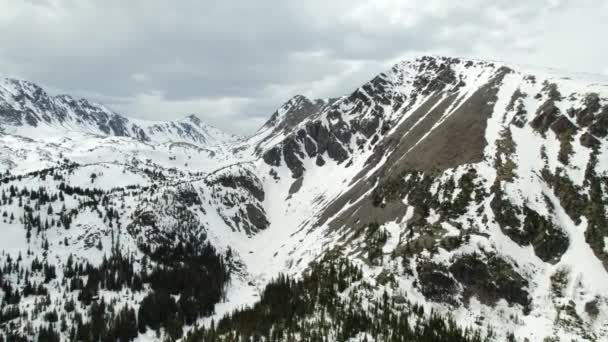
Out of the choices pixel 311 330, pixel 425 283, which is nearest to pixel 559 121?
pixel 425 283

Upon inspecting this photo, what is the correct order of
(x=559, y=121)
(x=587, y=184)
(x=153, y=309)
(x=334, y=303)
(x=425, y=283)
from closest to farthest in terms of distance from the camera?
(x=334, y=303)
(x=425, y=283)
(x=587, y=184)
(x=559, y=121)
(x=153, y=309)

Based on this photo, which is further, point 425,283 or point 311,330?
point 425,283

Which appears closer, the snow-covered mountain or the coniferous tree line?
the coniferous tree line

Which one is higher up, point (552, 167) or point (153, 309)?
point (552, 167)

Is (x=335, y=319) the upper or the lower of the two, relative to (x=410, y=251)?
lower

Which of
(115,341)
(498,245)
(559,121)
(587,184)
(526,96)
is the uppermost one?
(526,96)

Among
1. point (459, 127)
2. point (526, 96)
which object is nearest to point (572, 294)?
→ point (459, 127)

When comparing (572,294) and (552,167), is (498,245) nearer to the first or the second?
(572,294)

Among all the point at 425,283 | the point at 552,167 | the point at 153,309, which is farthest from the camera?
the point at 153,309

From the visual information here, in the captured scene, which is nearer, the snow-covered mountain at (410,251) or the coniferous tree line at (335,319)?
the coniferous tree line at (335,319)

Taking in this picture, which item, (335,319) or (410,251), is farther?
(410,251)
